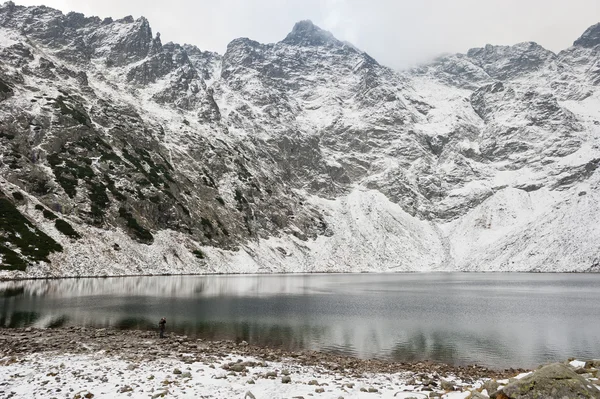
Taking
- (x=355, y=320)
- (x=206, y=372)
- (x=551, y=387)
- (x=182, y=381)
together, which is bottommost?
(x=355, y=320)

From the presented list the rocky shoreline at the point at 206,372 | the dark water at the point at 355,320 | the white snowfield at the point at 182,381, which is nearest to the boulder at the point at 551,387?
the rocky shoreline at the point at 206,372

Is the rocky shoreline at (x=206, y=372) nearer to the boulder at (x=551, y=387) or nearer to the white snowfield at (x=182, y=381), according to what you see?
the white snowfield at (x=182, y=381)

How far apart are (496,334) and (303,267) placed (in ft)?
455

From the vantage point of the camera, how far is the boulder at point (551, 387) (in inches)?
547

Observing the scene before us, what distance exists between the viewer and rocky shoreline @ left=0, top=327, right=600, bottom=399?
1894 cm

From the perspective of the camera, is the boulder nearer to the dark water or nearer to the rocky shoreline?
the rocky shoreline

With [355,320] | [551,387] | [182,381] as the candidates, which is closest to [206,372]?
[182,381]

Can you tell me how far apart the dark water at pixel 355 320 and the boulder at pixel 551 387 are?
16211 mm

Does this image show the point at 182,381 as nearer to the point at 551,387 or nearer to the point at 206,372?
the point at 206,372

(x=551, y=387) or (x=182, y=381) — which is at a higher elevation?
(x=551, y=387)

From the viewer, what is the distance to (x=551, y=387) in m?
14.1

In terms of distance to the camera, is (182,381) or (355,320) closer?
(182,381)

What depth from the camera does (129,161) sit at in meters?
153

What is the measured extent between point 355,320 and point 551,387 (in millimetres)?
34771
